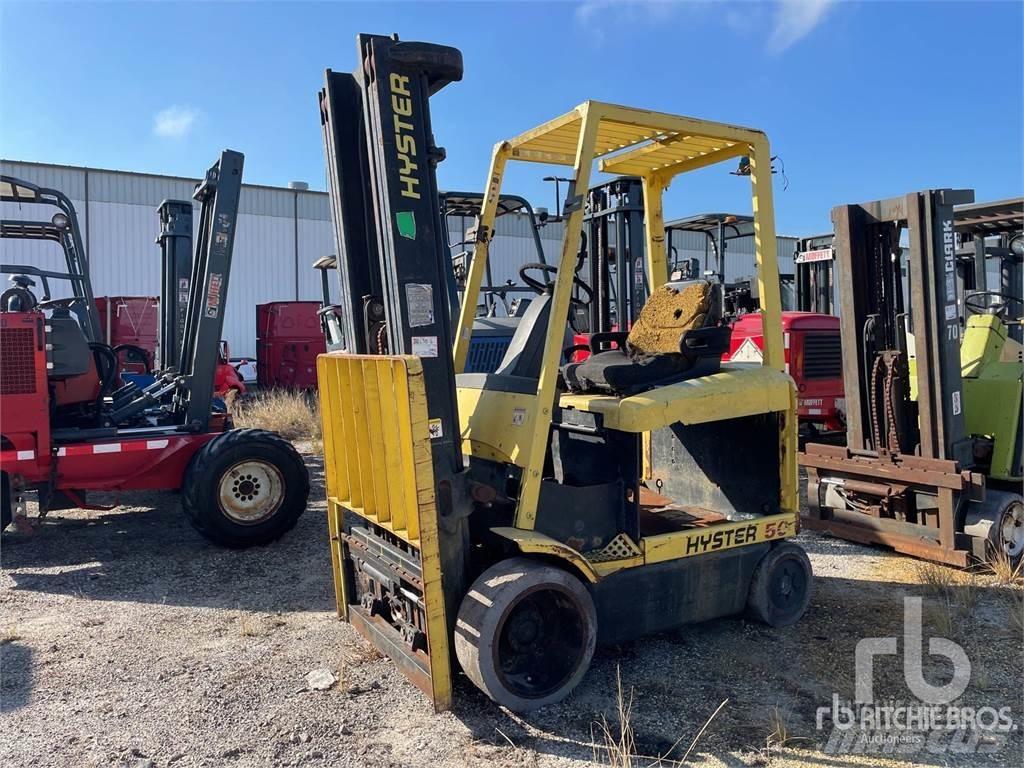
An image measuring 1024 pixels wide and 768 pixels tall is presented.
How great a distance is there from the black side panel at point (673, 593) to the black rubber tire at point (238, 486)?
3.55 meters

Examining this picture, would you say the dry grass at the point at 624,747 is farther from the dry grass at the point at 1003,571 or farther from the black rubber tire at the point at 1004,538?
the black rubber tire at the point at 1004,538

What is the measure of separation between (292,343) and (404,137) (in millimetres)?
16038

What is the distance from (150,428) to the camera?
7.27m

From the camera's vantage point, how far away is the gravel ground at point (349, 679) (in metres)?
3.52

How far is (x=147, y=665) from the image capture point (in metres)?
4.48

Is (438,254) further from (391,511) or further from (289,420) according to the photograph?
(289,420)

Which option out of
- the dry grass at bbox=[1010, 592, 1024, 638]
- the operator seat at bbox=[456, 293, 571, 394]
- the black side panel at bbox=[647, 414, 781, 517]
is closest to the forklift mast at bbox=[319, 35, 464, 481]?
the operator seat at bbox=[456, 293, 571, 394]

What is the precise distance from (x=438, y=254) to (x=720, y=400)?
1.64 metres

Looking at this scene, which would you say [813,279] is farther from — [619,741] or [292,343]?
[292,343]

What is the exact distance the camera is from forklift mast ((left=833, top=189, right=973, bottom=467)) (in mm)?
6023

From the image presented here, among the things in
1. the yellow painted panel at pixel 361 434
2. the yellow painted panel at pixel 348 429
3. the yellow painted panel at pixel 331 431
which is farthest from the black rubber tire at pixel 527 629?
the yellow painted panel at pixel 331 431

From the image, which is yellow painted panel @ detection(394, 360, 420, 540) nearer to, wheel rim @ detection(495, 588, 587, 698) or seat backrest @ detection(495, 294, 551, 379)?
wheel rim @ detection(495, 588, 587, 698)

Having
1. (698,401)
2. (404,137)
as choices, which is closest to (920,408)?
(698,401)

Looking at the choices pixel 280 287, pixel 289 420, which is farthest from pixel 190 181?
pixel 289 420
